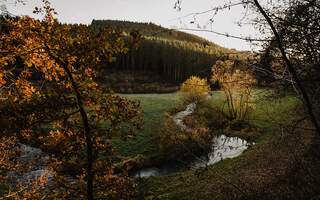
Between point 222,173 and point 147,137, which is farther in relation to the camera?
point 147,137

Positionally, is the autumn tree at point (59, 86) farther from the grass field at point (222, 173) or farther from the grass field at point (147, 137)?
the grass field at point (147, 137)

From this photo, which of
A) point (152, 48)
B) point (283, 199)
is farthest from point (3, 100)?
point (152, 48)

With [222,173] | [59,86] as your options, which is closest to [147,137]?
[222,173]

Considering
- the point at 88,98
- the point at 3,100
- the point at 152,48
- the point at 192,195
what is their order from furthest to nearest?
the point at 152,48
the point at 192,195
the point at 88,98
the point at 3,100

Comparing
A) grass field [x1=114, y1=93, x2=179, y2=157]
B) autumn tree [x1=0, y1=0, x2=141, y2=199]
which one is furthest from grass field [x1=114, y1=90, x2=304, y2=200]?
autumn tree [x1=0, y1=0, x2=141, y2=199]

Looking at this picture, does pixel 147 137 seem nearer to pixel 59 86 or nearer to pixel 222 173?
pixel 222 173

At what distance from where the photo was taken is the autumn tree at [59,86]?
365 inches

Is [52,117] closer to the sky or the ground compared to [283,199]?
closer to the sky

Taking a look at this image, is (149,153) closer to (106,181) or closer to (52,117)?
(106,181)

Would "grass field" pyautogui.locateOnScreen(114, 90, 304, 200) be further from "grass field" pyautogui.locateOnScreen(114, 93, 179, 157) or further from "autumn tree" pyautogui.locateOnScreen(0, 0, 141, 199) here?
"autumn tree" pyautogui.locateOnScreen(0, 0, 141, 199)

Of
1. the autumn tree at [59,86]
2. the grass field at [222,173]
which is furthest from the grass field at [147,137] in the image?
the autumn tree at [59,86]

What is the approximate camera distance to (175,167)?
105ft

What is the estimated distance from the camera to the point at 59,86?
422 inches

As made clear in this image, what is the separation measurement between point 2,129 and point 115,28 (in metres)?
3.92
